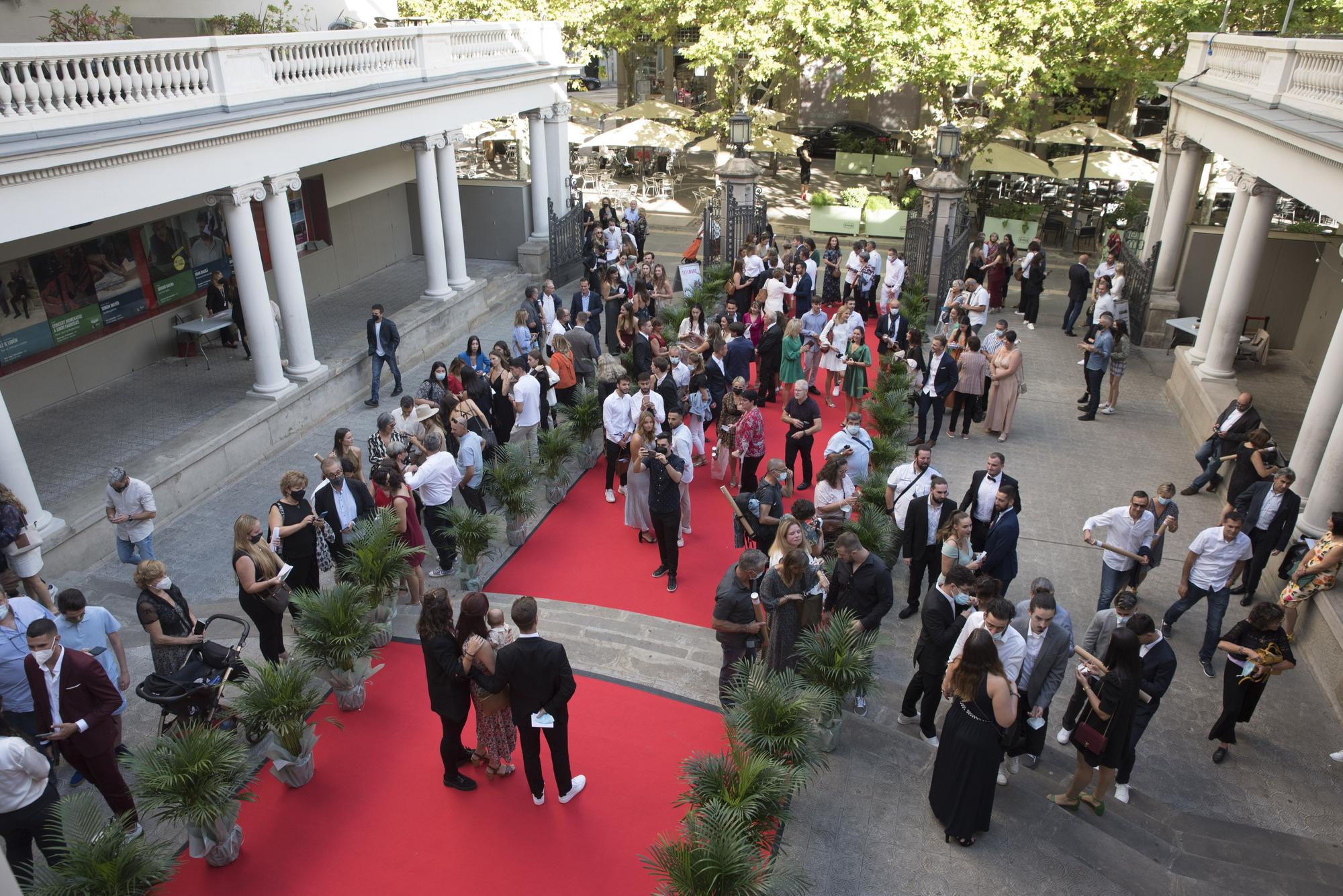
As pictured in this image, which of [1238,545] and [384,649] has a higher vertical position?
[1238,545]

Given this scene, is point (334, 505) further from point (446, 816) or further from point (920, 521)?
point (920, 521)

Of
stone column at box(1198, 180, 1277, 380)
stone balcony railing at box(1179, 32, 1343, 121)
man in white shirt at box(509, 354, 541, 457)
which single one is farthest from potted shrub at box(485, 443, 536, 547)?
stone column at box(1198, 180, 1277, 380)

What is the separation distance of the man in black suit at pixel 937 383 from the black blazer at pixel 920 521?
3.63m

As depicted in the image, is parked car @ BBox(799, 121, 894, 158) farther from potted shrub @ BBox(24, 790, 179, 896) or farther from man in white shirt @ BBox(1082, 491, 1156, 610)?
potted shrub @ BBox(24, 790, 179, 896)

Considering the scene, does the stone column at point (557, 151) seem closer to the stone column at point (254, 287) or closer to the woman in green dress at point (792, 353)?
the stone column at point (254, 287)

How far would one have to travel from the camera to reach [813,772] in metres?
6.69

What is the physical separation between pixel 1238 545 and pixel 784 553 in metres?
4.43

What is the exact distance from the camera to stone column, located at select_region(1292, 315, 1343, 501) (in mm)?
10203

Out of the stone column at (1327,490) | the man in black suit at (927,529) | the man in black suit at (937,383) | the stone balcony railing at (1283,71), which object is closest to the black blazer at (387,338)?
the man in black suit at (937,383)

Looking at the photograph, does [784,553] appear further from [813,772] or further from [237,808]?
[237,808]

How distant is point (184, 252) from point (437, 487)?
29.0 ft

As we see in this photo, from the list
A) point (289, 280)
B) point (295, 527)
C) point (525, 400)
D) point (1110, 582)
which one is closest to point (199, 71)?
point (289, 280)

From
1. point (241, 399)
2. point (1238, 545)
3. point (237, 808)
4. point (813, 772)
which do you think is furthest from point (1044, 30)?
point (237, 808)

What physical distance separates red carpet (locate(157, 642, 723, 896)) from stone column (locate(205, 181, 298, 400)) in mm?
6657
